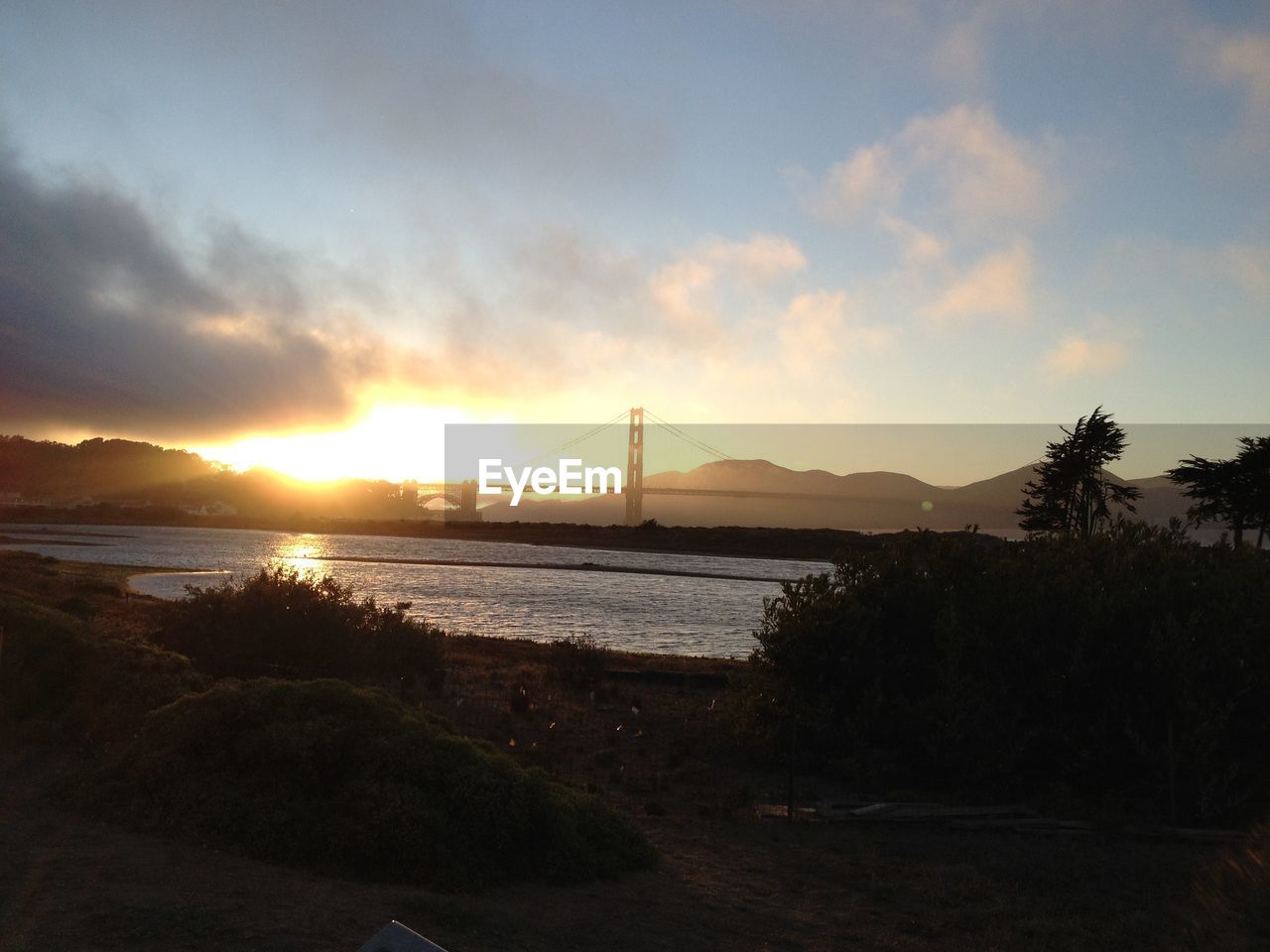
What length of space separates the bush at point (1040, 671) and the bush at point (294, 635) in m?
7.67

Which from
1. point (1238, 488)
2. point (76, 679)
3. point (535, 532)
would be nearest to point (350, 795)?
point (76, 679)

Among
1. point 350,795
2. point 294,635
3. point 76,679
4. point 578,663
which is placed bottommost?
point 578,663

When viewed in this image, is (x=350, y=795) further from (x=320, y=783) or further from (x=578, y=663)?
(x=578, y=663)

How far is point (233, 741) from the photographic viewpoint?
976 cm

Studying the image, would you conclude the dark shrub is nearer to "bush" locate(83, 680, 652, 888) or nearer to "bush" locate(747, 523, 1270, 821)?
"bush" locate(747, 523, 1270, 821)

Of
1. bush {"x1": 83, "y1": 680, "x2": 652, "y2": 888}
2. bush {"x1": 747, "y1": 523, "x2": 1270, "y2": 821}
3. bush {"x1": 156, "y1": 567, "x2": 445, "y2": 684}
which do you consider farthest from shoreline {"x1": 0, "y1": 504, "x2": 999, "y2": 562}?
bush {"x1": 83, "y1": 680, "x2": 652, "y2": 888}

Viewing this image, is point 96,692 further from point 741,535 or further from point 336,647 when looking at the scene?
point 741,535

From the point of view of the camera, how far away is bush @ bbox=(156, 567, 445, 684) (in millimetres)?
18938

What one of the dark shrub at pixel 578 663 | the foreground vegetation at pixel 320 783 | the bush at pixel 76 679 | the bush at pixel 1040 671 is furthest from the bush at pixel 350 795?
the dark shrub at pixel 578 663

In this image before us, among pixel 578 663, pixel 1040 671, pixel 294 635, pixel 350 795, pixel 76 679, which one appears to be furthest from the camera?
pixel 578 663

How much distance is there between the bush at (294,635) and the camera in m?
18.9

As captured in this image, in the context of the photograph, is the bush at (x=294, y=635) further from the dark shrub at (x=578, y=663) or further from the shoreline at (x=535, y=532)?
the shoreline at (x=535, y=532)

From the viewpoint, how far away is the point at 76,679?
41.2ft

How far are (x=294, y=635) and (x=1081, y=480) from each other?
109 ft
